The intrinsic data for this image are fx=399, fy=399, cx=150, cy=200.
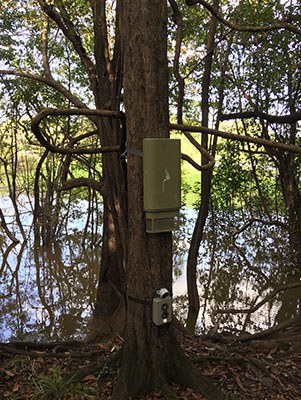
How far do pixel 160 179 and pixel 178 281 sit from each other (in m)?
5.58

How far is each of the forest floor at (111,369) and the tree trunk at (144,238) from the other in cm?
11

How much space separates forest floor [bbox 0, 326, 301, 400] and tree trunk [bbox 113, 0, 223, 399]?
0.35 feet

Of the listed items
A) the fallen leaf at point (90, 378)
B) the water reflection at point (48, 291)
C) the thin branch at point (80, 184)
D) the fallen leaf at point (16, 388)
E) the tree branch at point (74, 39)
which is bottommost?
the fallen leaf at point (16, 388)

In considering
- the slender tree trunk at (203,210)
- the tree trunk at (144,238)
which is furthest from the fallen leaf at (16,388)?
the slender tree trunk at (203,210)

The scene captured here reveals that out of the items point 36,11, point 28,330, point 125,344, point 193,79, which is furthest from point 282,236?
point 125,344

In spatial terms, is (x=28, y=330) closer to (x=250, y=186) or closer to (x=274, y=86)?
(x=274, y=86)

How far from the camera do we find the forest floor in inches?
81.9

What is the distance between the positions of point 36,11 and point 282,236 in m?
5.99

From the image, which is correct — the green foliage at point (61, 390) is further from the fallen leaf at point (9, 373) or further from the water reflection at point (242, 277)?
the water reflection at point (242, 277)

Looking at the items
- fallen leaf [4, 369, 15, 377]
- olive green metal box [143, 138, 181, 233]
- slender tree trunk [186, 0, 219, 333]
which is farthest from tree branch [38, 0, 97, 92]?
fallen leaf [4, 369, 15, 377]

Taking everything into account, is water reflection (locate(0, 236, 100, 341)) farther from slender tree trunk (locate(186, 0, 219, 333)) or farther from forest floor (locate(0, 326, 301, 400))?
forest floor (locate(0, 326, 301, 400))

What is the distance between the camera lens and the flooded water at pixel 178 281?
17.5 feet

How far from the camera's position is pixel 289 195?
6633mm


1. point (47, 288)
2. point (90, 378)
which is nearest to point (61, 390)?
point (90, 378)
